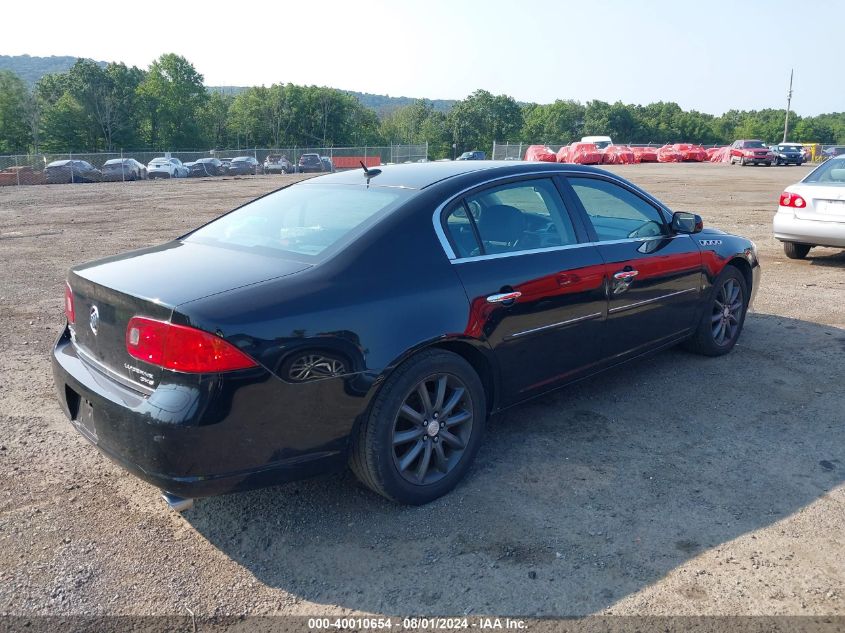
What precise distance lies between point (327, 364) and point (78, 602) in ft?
4.40

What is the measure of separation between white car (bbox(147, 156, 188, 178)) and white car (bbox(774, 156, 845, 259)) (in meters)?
39.3

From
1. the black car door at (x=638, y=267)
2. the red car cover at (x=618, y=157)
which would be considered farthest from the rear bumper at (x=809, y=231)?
the red car cover at (x=618, y=157)

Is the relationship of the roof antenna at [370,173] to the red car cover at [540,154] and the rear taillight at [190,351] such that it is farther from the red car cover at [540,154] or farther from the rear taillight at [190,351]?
the red car cover at [540,154]

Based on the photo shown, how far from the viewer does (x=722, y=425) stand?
14.3ft

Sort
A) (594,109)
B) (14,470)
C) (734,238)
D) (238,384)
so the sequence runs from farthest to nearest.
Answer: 1. (594,109)
2. (734,238)
3. (14,470)
4. (238,384)

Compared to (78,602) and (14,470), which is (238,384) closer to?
(78,602)

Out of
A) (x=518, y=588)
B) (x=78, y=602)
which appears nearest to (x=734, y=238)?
(x=518, y=588)

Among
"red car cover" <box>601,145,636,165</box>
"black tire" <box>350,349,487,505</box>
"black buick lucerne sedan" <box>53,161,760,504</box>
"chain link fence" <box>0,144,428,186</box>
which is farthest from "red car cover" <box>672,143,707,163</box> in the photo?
"black tire" <box>350,349,487,505</box>

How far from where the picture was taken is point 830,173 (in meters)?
9.43

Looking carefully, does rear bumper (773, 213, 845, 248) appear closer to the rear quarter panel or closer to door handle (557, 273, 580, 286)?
door handle (557, 273, 580, 286)

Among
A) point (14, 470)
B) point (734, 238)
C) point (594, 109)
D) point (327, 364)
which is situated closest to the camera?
point (327, 364)

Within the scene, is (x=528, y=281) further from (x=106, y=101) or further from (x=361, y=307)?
(x=106, y=101)

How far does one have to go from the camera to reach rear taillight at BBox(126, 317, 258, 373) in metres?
2.74

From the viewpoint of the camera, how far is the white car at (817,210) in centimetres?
891
